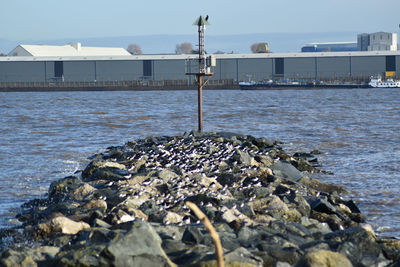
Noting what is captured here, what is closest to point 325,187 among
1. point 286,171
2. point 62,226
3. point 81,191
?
A: point 286,171

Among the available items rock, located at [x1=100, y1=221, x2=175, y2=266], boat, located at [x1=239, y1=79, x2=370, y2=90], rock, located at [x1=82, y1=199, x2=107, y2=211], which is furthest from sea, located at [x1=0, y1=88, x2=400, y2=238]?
boat, located at [x1=239, y1=79, x2=370, y2=90]

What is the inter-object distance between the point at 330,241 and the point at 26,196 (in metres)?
7.39

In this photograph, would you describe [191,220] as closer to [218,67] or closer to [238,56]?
[238,56]

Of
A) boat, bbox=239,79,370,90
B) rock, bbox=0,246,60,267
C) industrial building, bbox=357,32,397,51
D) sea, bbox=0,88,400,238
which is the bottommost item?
sea, bbox=0,88,400,238

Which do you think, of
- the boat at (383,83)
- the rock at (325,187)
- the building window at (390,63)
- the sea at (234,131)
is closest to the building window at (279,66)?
the boat at (383,83)

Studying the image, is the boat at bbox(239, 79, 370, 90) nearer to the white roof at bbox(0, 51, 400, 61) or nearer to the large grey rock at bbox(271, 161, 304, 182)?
the white roof at bbox(0, 51, 400, 61)

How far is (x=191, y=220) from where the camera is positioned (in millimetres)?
8578

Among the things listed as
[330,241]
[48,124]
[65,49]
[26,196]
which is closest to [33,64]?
[65,49]

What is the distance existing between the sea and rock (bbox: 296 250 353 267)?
3.65m

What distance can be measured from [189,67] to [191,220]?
6456cm

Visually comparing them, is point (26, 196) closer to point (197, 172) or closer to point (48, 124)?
point (197, 172)

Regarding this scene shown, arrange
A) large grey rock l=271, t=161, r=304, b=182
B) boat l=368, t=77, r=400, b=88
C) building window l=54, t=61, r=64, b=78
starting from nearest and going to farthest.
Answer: large grey rock l=271, t=161, r=304, b=182
boat l=368, t=77, r=400, b=88
building window l=54, t=61, r=64, b=78

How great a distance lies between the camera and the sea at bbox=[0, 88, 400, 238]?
41.9 ft

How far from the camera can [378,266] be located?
6.37 metres
